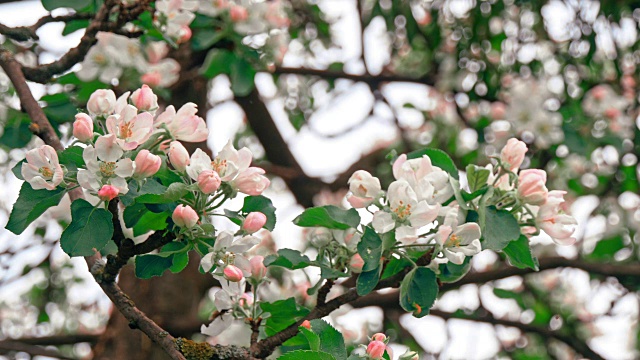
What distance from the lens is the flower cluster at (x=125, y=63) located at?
78.9 inches

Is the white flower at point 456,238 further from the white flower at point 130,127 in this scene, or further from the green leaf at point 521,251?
the white flower at point 130,127

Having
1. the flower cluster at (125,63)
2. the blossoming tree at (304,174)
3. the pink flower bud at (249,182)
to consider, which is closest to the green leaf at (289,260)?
the blossoming tree at (304,174)

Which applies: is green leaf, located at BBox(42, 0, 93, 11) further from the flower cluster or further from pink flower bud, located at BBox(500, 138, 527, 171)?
pink flower bud, located at BBox(500, 138, 527, 171)

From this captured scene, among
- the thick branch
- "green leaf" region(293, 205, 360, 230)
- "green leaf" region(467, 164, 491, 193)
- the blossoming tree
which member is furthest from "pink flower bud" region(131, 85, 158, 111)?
the thick branch

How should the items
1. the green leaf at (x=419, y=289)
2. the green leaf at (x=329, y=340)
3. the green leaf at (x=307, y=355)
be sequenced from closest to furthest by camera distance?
1. the green leaf at (x=307, y=355)
2. the green leaf at (x=329, y=340)
3. the green leaf at (x=419, y=289)

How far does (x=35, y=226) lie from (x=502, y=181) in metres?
2.25

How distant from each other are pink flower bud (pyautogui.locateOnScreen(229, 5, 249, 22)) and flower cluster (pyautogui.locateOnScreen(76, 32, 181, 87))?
0.90ft

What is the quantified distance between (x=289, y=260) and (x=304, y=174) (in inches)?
73.4

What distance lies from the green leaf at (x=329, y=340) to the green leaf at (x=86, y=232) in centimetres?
31

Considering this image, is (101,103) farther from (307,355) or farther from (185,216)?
(307,355)

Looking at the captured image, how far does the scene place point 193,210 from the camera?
1.02 meters

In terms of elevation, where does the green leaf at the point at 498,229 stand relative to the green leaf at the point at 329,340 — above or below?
above

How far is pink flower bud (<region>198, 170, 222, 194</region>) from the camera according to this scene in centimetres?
100

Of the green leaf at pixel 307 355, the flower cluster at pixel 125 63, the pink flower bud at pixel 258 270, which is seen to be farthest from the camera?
the flower cluster at pixel 125 63
